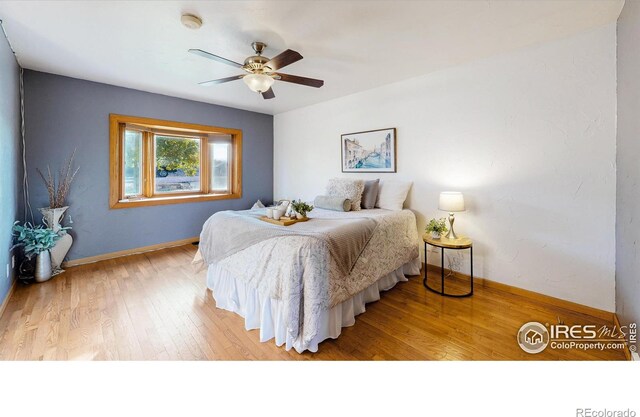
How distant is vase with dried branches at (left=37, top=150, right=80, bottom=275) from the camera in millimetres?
3154

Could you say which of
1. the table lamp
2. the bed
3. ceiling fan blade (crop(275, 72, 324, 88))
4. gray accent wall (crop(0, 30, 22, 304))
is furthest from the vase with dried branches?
the table lamp

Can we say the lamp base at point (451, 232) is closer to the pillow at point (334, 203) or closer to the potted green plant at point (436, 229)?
the potted green plant at point (436, 229)

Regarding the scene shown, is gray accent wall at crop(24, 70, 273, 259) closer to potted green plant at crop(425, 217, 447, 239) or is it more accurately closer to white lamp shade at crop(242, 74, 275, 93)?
white lamp shade at crop(242, 74, 275, 93)

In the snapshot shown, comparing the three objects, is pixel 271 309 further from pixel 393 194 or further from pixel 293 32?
pixel 293 32

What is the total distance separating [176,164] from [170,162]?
→ 0.33 ft

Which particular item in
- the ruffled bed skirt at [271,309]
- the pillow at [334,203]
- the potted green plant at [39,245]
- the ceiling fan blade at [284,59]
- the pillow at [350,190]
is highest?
the ceiling fan blade at [284,59]

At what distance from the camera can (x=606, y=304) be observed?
2.24 meters

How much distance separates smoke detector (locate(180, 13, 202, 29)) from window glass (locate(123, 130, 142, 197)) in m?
2.70

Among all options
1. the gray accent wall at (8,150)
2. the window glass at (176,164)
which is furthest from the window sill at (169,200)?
the gray accent wall at (8,150)

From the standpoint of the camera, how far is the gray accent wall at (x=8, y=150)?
2.30 metres

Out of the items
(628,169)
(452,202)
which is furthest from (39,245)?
(628,169)

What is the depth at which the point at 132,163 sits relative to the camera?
4.16 metres

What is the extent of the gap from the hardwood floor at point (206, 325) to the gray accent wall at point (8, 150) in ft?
1.67

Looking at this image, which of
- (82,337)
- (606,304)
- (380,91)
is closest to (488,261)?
(606,304)
